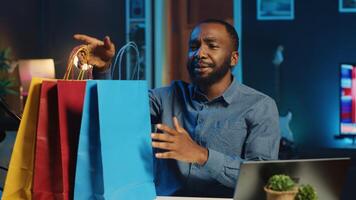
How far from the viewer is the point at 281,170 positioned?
874mm

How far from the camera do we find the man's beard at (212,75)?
144cm

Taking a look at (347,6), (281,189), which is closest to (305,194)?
(281,189)

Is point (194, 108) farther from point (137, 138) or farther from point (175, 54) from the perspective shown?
point (175, 54)

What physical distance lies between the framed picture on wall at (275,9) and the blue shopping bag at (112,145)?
3173 millimetres

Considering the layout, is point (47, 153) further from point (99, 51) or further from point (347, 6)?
point (347, 6)

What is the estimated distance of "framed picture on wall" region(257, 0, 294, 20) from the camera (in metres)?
4.04

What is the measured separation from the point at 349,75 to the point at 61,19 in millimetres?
2314

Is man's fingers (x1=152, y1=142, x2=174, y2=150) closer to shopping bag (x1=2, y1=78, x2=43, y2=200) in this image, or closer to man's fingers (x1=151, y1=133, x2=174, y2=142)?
man's fingers (x1=151, y1=133, x2=174, y2=142)

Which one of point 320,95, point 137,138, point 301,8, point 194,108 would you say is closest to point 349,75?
point 320,95

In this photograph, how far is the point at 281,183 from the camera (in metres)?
0.81

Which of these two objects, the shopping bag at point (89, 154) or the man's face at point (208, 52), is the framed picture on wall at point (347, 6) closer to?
the man's face at point (208, 52)

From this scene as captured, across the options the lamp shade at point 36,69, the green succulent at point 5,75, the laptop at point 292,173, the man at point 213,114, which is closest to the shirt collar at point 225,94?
the man at point 213,114

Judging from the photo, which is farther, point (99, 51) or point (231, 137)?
point (231, 137)

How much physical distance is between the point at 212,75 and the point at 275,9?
275 centimetres
